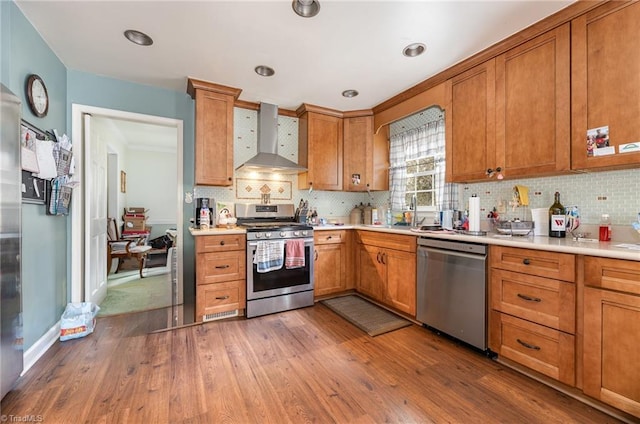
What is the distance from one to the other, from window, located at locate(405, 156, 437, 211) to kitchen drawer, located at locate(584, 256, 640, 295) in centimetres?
179

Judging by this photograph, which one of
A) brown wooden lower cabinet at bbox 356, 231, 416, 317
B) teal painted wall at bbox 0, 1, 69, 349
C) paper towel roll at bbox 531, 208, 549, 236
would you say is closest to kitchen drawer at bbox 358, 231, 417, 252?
brown wooden lower cabinet at bbox 356, 231, 416, 317

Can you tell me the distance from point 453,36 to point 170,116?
302cm

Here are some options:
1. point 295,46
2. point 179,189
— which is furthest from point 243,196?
point 295,46

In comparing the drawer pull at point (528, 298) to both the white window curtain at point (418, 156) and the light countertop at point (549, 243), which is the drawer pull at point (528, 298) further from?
the white window curtain at point (418, 156)

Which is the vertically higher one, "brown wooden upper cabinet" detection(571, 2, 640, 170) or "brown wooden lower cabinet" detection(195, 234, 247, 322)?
"brown wooden upper cabinet" detection(571, 2, 640, 170)

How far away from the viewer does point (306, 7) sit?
1856mm

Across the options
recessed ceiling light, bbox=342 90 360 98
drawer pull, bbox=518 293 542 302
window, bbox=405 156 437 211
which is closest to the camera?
drawer pull, bbox=518 293 542 302

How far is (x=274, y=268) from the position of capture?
2.93m

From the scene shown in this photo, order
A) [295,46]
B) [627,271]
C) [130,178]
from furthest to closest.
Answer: [130,178], [295,46], [627,271]

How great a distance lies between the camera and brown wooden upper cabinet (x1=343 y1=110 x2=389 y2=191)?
3.80 m

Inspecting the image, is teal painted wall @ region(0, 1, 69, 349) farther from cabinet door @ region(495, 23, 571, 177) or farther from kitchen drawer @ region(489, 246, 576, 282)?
cabinet door @ region(495, 23, 571, 177)

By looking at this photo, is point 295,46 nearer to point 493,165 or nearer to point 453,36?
point 453,36

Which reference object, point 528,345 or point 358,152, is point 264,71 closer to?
point 358,152

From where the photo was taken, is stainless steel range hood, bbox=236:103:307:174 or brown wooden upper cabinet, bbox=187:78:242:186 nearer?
brown wooden upper cabinet, bbox=187:78:242:186
